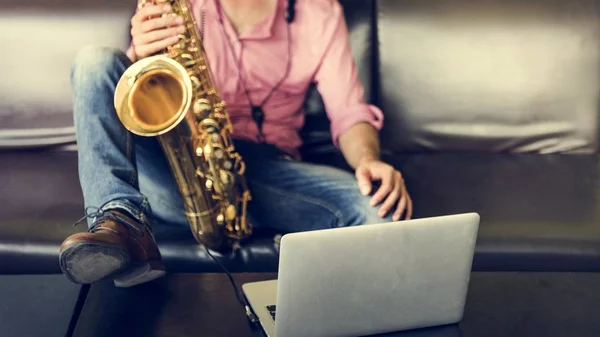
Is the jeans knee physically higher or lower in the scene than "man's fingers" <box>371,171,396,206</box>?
higher

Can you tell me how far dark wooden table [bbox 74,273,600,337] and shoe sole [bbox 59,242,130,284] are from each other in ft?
0.15

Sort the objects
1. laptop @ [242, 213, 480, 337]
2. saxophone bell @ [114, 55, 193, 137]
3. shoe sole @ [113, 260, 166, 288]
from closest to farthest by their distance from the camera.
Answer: laptop @ [242, 213, 480, 337] → shoe sole @ [113, 260, 166, 288] → saxophone bell @ [114, 55, 193, 137]

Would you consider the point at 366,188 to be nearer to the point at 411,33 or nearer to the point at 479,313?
the point at 479,313

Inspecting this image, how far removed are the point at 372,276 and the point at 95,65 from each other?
0.84 metres

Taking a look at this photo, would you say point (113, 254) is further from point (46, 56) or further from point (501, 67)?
point (501, 67)

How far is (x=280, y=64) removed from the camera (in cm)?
205

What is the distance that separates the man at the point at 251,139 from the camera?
1.56 metres

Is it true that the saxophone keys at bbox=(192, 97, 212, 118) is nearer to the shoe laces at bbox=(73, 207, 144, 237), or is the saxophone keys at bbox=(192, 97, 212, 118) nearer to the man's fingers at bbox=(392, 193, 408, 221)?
the shoe laces at bbox=(73, 207, 144, 237)

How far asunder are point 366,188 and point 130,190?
49 centimetres

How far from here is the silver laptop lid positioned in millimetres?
1186

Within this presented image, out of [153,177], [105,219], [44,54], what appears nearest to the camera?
[105,219]

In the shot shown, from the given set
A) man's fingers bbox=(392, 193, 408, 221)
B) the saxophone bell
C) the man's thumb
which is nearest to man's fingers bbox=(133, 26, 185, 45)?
the saxophone bell

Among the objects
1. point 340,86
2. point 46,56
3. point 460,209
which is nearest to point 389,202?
point 460,209

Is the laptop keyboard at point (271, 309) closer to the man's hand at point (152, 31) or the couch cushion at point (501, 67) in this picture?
the man's hand at point (152, 31)
